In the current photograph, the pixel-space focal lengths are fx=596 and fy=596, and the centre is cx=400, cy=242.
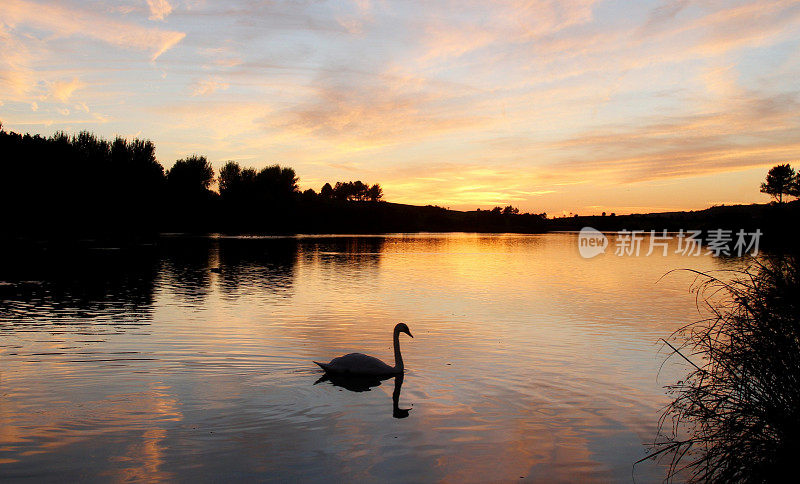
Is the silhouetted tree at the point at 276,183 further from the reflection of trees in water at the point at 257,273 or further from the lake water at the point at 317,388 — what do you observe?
the lake water at the point at 317,388

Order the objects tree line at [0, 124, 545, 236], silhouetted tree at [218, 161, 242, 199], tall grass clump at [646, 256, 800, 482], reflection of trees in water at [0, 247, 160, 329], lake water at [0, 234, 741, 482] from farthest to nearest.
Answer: silhouetted tree at [218, 161, 242, 199] < tree line at [0, 124, 545, 236] < reflection of trees in water at [0, 247, 160, 329] < lake water at [0, 234, 741, 482] < tall grass clump at [646, 256, 800, 482]

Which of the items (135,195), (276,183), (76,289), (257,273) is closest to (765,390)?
(76,289)

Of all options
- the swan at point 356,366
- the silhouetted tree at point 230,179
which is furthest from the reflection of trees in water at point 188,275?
the silhouetted tree at point 230,179

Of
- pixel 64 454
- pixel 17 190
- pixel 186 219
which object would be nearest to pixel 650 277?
pixel 64 454

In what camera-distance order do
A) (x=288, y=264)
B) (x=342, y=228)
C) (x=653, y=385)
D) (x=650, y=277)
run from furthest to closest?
(x=342, y=228), (x=288, y=264), (x=650, y=277), (x=653, y=385)

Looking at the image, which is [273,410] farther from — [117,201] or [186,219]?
[186,219]

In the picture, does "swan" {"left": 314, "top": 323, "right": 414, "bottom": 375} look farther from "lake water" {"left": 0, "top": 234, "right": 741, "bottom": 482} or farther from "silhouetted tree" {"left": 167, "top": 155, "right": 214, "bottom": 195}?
"silhouetted tree" {"left": 167, "top": 155, "right": 214, "bottom": 195}

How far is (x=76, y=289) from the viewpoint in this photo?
95.6 ft

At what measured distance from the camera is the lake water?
8664 mm

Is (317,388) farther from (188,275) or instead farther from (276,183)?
(276,183)

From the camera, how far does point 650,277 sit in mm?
40844

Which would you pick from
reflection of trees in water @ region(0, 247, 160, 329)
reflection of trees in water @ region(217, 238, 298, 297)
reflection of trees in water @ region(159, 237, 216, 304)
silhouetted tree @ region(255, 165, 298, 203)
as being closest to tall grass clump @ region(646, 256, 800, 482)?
reflection of trees in water @ region(0, 247, 160, 329)

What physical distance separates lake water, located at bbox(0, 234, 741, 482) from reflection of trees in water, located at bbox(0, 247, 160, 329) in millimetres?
211

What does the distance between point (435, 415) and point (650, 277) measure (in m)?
34.1
